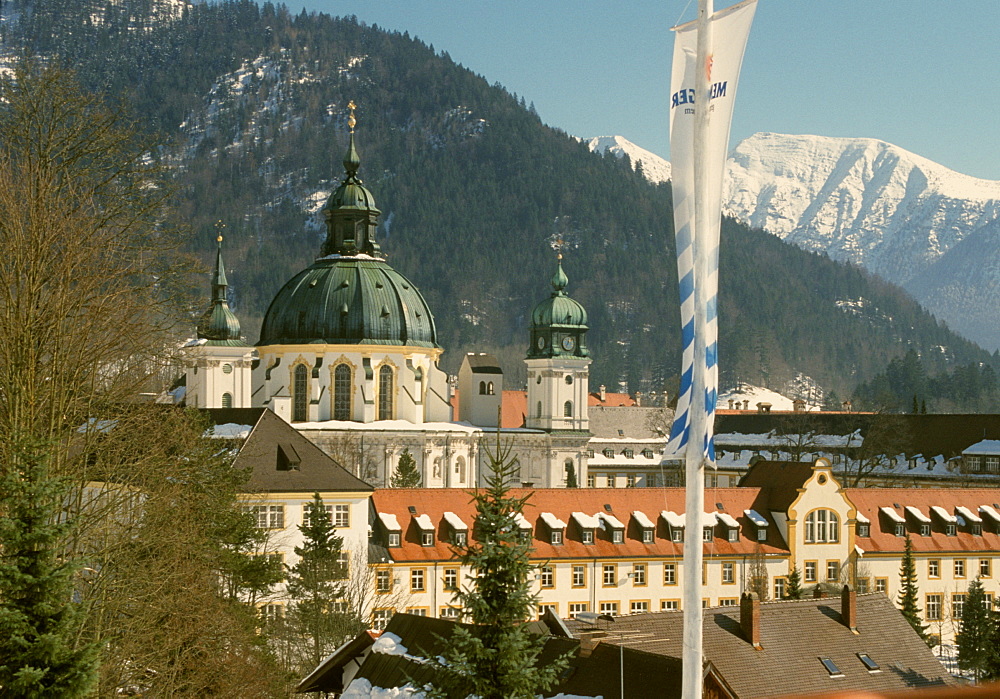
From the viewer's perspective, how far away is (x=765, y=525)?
6325 cm

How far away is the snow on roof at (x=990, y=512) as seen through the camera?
66.7m

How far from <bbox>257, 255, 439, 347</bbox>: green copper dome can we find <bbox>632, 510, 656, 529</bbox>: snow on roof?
43.1m

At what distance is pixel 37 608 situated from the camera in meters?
19.2

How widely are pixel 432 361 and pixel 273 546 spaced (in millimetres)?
53825

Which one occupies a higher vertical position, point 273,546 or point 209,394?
point 209,394

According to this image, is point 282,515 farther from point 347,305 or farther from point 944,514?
point 347,305

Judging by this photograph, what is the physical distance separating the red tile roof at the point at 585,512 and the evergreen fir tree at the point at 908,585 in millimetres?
5172

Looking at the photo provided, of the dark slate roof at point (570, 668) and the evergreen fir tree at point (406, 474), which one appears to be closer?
the dark slate roof at point (570, 668)

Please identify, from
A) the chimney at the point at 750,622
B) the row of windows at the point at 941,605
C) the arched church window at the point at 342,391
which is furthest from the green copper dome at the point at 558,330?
the chimney at the point at 750,622

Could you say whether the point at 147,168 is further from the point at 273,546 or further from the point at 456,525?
the point at 456,525

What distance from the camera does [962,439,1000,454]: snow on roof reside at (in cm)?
9525

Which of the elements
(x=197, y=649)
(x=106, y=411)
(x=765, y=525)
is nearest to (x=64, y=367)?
(x=106, y=411)

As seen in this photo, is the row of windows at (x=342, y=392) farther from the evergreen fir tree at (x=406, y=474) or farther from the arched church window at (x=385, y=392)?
the evergreen fir tree at (x=406, y=474)

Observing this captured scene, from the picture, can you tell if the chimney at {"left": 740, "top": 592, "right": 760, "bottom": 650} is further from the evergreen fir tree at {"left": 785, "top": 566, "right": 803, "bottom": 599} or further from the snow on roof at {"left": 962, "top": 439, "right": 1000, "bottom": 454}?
the snow on roof at {"left": 962, "top": 439, "right": 1000, "bottom": 454}
